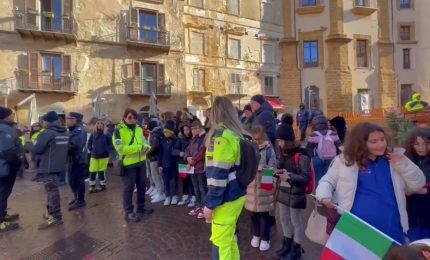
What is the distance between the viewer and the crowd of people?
2787 millimetres

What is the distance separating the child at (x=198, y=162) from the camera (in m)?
5.86

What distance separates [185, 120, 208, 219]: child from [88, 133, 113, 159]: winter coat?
10.3ft

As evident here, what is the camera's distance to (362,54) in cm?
2873


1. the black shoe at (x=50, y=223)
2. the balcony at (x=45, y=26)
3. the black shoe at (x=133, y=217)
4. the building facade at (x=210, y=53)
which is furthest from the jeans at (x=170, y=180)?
the balcony at (x=45, y=26)

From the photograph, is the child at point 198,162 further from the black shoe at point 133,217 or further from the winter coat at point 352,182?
the winter coat at point 352,182

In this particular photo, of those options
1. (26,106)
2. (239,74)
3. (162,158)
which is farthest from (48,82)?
(162,158)

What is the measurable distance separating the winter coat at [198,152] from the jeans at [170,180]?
0.88 m

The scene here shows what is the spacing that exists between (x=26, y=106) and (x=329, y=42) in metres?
22.0

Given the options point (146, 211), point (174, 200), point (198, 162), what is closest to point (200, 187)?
point (198, 162)

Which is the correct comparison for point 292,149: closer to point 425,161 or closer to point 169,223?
point 425,161

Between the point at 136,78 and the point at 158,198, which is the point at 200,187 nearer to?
the point at 158,198

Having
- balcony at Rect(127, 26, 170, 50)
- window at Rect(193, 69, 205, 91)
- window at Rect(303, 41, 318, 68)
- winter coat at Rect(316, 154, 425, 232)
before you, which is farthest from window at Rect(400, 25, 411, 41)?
winter coat at Rect(316, 154, 425, 232)

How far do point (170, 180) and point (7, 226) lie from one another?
3.00 m

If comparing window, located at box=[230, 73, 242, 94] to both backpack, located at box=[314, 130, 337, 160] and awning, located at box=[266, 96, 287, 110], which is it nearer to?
awning, located at box=[266, 96, 287, 110]
